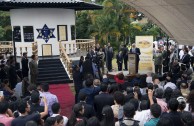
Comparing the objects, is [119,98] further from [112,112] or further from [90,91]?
[90,91]

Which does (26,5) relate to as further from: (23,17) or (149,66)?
(149,66)

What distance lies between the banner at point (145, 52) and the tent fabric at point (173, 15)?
152 inches

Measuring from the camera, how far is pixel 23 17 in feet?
72.7

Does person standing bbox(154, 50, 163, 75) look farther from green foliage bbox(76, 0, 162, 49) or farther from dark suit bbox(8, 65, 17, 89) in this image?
green foliage bbox(76, 0, 162, 49)

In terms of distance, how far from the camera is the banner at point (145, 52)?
20062 mm

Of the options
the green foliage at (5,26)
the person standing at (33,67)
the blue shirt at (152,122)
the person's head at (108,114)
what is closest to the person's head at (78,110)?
the person's head at (108,114)

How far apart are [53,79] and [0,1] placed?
6.21 meters

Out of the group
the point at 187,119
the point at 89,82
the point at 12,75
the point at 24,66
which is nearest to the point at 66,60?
the point at 24,66

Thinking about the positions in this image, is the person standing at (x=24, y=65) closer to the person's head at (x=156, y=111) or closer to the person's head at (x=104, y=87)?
the person's head at (x=104, y=87)

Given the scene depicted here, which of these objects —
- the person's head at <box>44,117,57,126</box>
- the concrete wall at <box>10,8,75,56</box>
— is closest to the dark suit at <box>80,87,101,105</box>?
the person's head at <box>44,117,57,126</box>

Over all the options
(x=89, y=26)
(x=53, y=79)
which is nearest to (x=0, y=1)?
(x=53, y=79)

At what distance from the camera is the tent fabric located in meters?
12.4

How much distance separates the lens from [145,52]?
20.2m

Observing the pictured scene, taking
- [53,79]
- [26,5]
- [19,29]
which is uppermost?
[26,5]
